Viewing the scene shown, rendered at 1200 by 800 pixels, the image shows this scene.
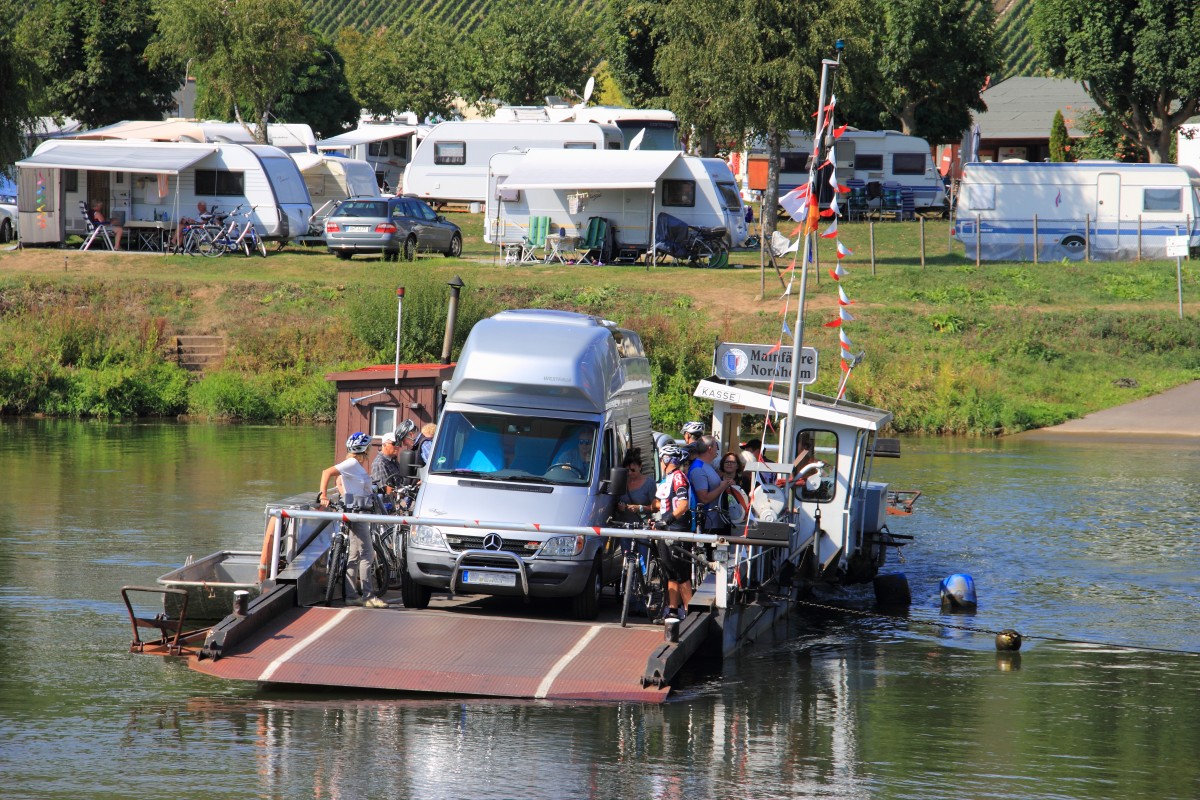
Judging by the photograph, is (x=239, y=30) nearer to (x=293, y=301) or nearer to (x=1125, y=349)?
(x=293, y=301)

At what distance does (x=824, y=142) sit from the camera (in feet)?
61.4

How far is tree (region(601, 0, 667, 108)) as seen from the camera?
6062 cm

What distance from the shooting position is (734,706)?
561 inches

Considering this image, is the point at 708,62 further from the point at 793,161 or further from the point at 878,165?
the point at 878,165

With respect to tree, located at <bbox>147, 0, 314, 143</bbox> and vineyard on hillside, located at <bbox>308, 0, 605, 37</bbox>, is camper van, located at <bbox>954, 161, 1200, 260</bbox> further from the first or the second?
vineyard on hillside, located at <bbox>308, 0, 605, 37</bbox>

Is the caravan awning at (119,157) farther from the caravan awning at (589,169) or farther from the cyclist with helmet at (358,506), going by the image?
the cyclist with helmet at (358,506)

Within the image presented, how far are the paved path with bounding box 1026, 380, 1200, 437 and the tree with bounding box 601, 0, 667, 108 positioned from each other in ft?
92.2

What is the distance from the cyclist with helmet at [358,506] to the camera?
1560 centimetres

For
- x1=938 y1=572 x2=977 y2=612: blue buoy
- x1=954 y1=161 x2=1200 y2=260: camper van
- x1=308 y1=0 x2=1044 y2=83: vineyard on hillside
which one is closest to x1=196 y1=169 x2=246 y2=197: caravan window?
x1=954 y1=161 x2=1200 y2=260: camper van

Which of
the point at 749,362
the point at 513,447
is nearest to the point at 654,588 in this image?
the point at 513,447

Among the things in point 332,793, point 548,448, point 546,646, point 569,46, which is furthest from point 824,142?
point 569,46

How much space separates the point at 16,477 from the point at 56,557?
7.51 m

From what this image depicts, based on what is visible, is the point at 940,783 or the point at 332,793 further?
the point at 940,783

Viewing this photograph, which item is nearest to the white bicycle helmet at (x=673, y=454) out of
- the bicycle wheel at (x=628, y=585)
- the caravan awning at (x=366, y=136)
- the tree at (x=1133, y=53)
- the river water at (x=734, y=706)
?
the bicycle wheel at (x=628, y=585)
